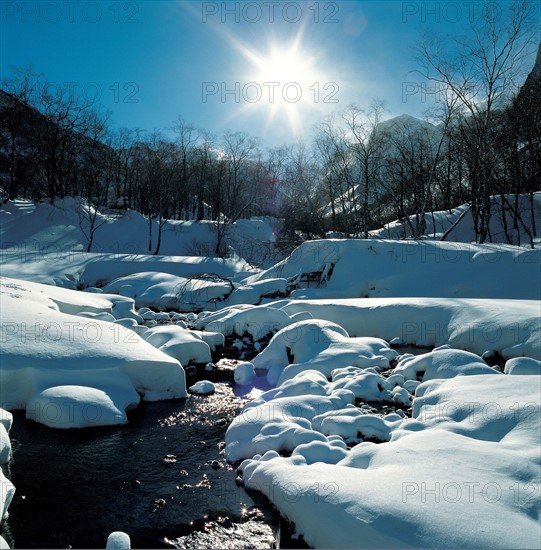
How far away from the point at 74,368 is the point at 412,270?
10.9 metres

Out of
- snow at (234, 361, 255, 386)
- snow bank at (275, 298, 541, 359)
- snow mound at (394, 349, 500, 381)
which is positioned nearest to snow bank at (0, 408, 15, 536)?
snow at (234, 361, 255, 386)

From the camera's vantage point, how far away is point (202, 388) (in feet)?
24.4

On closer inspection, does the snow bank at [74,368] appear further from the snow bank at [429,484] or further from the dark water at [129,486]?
the snow bank at [429,484]

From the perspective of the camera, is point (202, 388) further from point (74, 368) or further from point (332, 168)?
point (332, 168)

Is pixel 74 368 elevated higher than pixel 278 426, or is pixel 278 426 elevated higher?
pixel 74 368

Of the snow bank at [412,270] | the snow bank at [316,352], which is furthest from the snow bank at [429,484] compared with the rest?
the snow bank at [412,270]

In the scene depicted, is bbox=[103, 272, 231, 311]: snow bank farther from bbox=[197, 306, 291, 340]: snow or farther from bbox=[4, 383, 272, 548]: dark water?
bbox=[4, 383, 272, 548]: dark water

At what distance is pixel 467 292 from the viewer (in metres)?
13.1

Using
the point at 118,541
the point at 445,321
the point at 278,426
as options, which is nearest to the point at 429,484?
the point at 278,426

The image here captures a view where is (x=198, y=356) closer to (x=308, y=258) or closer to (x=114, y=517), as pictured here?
(x=114, y=517)

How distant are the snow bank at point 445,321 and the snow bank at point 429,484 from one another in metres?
3.19

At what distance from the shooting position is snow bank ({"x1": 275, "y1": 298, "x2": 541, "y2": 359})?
8.23 m

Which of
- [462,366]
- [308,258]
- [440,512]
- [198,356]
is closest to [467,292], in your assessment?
[308,258]

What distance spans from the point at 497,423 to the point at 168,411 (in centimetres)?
445
